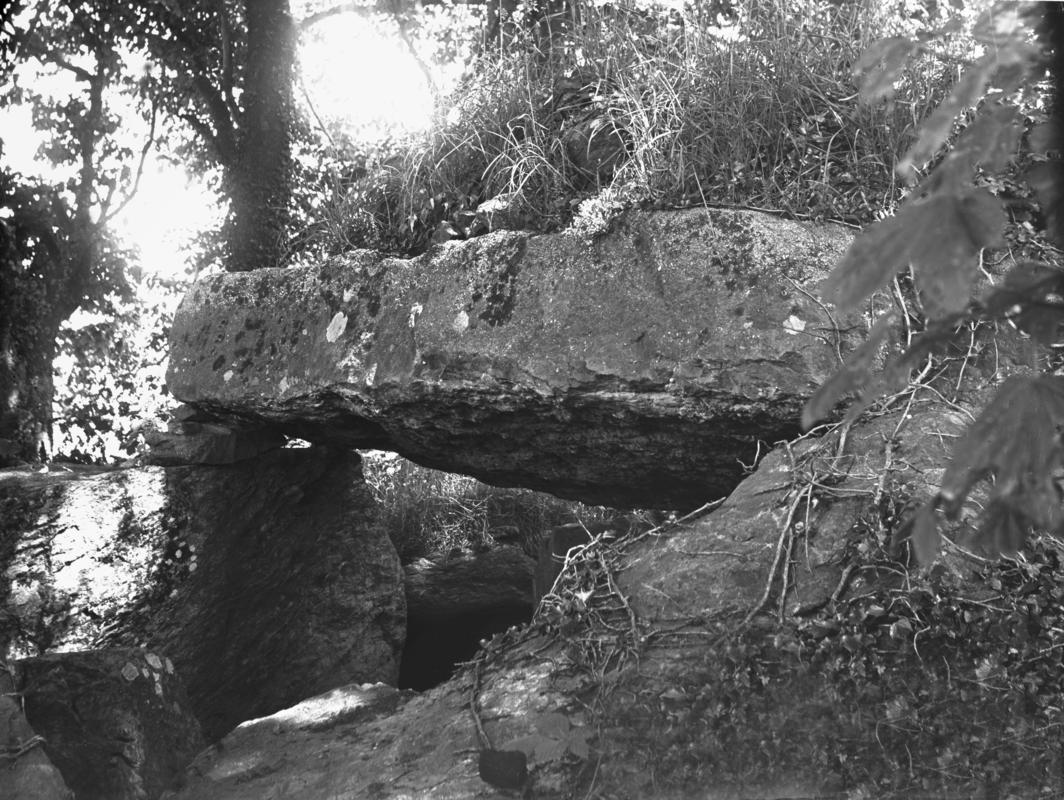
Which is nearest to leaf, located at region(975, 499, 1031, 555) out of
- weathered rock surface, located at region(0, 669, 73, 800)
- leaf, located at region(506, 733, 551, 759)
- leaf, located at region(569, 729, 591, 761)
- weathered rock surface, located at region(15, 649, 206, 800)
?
leaf, located at region(569, 729, 591, 761)

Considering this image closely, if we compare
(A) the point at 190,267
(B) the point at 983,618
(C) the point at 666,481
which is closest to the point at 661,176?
(C) the point at 666,481

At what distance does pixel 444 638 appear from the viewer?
6570 mm

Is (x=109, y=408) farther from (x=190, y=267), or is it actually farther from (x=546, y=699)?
(x=546, y=699)

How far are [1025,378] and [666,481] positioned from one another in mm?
3512

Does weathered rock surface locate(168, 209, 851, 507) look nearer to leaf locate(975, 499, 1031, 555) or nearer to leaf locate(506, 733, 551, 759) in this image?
leaf locate(506, 733, 551, 759)

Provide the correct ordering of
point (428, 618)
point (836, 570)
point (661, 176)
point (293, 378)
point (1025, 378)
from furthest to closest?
point (428, 618) → point (293, 378) → point (661, 176) → point (836, 570) → point (1025, 378)

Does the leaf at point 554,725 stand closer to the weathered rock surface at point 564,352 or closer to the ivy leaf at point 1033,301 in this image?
the weathered rock surface at point 564,352

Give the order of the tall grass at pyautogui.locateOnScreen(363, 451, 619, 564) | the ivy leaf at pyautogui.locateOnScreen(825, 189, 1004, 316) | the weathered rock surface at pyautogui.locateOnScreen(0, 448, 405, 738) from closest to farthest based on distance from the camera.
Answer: the ivy leaf at pyautogui.locateOnScreen(825, 189, 1004, 316) < the weathered rock surface at pyautogui.locateOnScreen(0, 448, 405, 738) < the tall grass at pyautogui.locateOnScreen(363, 451, 619, 564)

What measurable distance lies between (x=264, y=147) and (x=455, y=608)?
321 centimetres

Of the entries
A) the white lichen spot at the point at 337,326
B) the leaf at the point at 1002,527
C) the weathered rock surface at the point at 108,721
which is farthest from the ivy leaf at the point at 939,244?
the white lichen spot at the point at 337,326

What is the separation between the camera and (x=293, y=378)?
4.81m

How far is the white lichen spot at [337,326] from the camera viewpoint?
187 inches

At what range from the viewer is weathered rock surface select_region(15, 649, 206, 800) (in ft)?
12.1

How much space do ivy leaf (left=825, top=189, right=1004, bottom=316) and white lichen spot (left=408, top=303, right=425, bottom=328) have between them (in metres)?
3.55
